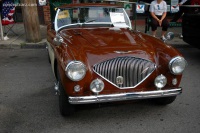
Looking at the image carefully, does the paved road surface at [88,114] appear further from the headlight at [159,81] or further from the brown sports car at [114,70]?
the headlight at [159,81]

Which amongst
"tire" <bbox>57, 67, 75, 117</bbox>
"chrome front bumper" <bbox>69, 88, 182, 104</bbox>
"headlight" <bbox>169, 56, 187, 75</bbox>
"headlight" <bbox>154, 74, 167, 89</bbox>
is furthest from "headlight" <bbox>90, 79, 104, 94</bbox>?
"headlight" <bbox>169, 56, 187, 75</bbox>

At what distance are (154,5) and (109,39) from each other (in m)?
4.56

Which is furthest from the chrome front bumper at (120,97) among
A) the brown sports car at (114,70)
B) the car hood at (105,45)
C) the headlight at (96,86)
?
the car hood at (105,45)

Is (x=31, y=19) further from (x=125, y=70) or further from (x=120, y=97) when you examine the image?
(x=120, y=97)

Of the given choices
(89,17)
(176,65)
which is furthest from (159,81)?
(89,17)

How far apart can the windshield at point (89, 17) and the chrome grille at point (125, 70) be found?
159 cm

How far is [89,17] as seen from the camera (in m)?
4.71

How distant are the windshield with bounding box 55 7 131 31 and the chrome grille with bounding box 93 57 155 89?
159 cm

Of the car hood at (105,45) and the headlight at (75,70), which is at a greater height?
the car hood at (105,45)

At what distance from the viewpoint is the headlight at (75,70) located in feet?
10.0

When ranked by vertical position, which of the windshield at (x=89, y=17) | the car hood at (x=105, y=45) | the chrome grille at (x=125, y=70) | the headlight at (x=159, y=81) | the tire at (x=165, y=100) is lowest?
the tire at (x=165, y=100)

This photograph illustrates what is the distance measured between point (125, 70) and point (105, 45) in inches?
18.8

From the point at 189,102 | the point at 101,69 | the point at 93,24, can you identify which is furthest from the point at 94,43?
the point at 189,102

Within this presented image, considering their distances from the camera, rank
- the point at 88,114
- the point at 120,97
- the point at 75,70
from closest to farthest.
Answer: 1. the point at 75,70
2. the point at 120,97
3. the point at 88,114
